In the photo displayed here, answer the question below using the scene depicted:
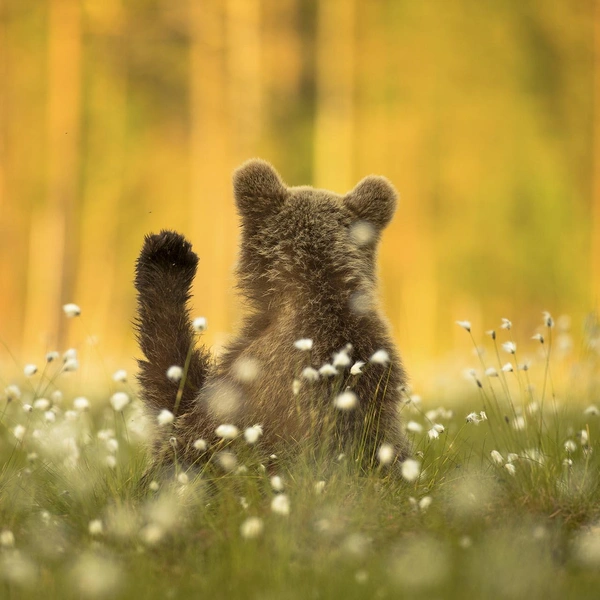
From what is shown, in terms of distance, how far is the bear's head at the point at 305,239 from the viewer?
4.13 m

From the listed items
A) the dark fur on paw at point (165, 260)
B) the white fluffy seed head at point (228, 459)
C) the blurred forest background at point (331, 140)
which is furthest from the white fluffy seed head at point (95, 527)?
the blurred forest background at point (331, 140)

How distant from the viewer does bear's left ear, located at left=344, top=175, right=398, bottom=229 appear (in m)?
4.52

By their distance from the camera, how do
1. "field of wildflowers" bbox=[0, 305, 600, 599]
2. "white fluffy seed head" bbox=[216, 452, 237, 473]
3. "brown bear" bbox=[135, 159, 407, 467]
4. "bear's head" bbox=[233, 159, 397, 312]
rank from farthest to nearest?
"bear's head" bbox=[233, 159, 397, 312] < "brown bear" bbox=[135, 159, 407, 467] < "white fluffy seed head" bbox=[216, 452, 237, 473] < "field of wildflowers" bbox=[0, 305, 600, 599]

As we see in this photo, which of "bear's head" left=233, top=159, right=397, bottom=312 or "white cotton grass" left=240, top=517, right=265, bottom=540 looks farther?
"bear's head" left=233, top=159, right=397, bottom=312

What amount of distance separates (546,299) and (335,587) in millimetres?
25966

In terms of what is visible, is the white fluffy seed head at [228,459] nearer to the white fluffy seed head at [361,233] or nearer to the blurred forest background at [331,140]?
the white fluffy seed head at [361,233]

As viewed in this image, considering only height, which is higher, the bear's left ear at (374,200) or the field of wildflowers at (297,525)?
the bear's left ear at (374,200)

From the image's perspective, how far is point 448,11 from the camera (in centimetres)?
2334

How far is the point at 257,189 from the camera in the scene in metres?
4.30

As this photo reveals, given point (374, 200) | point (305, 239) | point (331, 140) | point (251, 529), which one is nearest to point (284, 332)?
point (305, 239)

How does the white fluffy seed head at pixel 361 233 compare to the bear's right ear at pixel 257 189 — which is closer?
the bear's right ear at pixel 257 189

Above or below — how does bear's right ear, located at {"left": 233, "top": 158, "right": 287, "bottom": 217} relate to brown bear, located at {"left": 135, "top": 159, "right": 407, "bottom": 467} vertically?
above

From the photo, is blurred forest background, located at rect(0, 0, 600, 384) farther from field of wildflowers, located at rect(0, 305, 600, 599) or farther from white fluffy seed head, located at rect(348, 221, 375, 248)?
field of wildflowers, located at rect(0, 305, 600, 599)

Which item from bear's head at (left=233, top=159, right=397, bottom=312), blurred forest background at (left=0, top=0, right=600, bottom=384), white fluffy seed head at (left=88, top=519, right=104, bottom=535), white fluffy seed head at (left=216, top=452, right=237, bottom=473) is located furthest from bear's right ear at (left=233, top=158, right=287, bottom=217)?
blurred forest background at (left=0, top=0, right=600, bottom=384)
